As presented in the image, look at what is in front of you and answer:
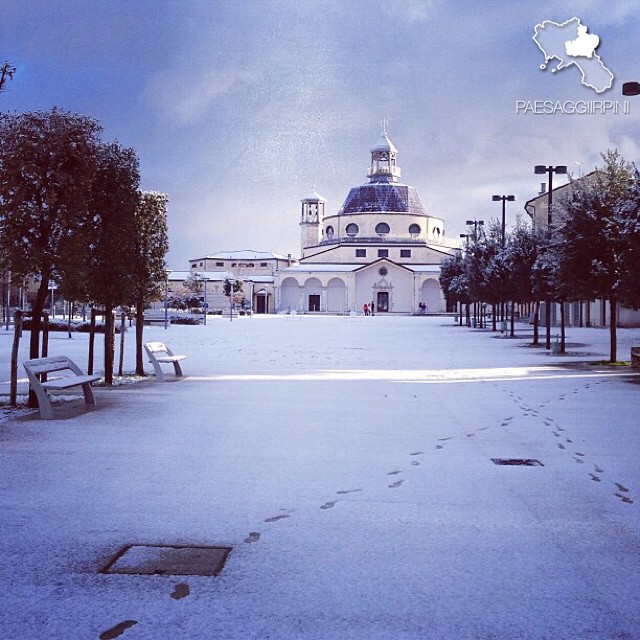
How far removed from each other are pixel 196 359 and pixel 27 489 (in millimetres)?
14799

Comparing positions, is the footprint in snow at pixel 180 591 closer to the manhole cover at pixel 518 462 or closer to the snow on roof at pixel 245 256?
the manhole cover at pixel 518 462

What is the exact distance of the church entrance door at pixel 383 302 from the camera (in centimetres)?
10388

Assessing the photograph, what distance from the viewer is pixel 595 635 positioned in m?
3.67

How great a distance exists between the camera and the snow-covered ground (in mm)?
3879

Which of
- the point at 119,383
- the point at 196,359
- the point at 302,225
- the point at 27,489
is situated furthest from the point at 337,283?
the point at 27,489

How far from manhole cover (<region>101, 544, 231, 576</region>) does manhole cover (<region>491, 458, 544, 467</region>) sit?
11.4 feet

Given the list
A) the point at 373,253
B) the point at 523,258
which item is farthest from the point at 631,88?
the point at 373,253

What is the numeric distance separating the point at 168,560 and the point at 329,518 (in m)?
1.30

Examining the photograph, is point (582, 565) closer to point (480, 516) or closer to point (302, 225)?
point (480, 516)

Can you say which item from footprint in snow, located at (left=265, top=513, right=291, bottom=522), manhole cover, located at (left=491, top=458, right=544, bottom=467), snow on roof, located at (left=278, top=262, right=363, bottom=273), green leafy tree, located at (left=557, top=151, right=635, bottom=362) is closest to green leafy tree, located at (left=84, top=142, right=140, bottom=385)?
manhole cover, located at (left=491, top=458, right=544, bottom=467)

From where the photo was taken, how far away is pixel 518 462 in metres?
7.64

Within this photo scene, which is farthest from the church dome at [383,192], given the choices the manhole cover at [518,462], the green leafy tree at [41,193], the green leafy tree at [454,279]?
the manhole cover at [518,462]

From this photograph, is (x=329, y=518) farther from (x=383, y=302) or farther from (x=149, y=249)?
(x=383, y=302)

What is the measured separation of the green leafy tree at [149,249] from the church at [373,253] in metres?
83.2
